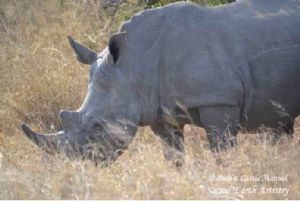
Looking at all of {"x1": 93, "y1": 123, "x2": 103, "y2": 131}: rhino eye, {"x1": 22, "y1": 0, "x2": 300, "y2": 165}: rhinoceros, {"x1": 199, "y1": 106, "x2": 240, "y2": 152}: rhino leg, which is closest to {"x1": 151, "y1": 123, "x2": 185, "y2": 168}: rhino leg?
{"x1": 22, "y1": 0, "x2": 300, "y2": 165}: rhinoceros

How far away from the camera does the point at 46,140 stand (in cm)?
670

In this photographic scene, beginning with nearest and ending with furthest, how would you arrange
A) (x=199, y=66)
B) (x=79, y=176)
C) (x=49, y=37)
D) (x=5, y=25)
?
(x=79, y=176)
(x=199, y=66)
(x=49, y=37)
(x=5, y=25)

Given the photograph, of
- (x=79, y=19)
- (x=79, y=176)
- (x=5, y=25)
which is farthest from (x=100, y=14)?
(x=79, y=176)

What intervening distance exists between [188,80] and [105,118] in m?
0.75

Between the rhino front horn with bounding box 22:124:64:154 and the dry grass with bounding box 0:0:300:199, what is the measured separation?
90mm

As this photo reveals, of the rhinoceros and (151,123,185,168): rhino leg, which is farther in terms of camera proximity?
(151,123,185,168): rhino leg

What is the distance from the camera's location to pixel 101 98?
265 inches

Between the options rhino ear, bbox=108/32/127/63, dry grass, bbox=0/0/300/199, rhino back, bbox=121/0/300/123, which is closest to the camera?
dry grass, bbox=0/0/300/199

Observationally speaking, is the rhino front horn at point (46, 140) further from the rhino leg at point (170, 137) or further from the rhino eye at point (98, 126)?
the rhino leg at point (170, 137)

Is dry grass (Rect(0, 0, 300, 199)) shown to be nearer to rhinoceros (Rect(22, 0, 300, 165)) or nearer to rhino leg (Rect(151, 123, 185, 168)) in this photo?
rhino leg (Rect(151, 123, 185, 168))

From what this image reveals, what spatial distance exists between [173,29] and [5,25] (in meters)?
6.26

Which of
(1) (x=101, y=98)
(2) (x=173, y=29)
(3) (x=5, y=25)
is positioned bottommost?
(3) (x=5, y=25)

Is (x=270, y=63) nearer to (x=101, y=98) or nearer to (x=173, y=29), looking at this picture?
(x=173, y=29)

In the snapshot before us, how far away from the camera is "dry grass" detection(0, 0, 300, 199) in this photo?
5746 mm
